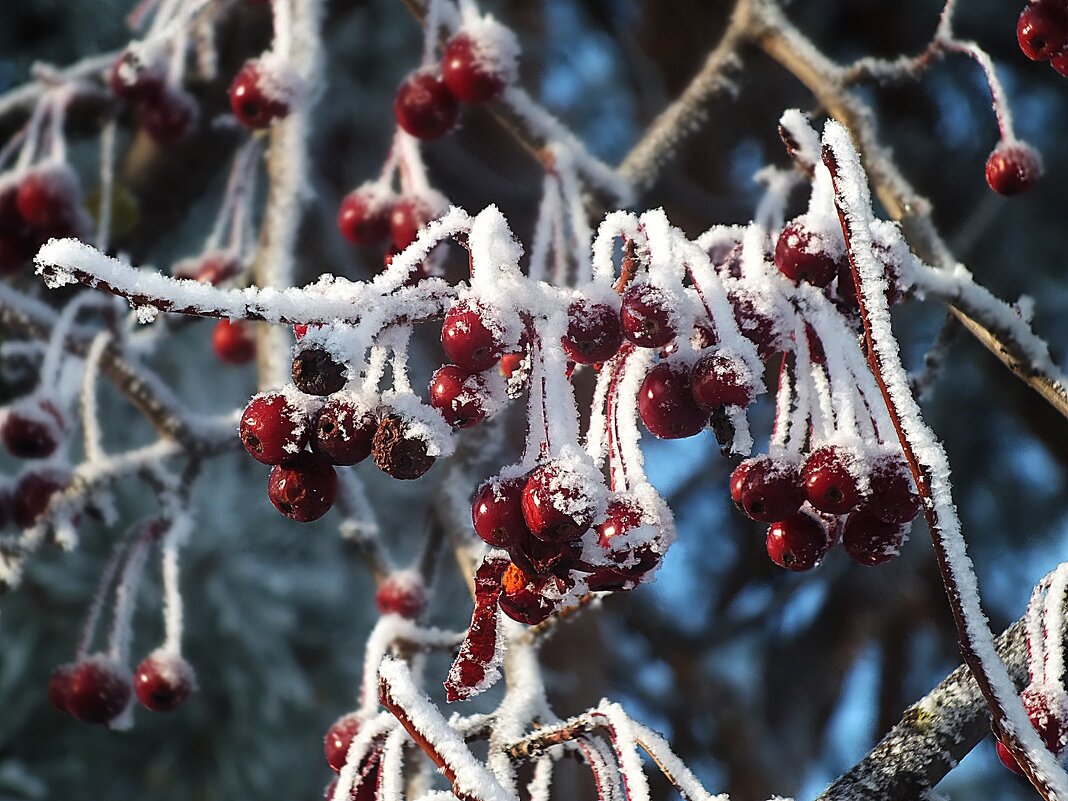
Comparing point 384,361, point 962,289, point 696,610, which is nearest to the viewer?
point 384,361

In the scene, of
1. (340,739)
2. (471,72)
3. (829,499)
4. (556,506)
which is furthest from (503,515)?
(471,72)

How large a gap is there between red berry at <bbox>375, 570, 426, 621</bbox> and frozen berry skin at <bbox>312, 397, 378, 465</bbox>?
1.78 feet

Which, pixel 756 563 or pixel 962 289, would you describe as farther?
pixel 756 563

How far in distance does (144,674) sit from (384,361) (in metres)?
0.64

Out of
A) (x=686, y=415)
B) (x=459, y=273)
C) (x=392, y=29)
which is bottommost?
(x=686, y=415)

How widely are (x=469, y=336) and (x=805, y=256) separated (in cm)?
17

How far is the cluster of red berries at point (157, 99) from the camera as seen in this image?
1.20 meters

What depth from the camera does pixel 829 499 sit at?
18.2 inches

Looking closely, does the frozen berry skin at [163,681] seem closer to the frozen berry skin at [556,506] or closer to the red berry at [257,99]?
the red berry at [257,99]

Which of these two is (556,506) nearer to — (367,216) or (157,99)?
(367,216)

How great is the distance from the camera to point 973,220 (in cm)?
199

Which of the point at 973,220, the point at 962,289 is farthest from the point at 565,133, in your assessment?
the point at 973,220

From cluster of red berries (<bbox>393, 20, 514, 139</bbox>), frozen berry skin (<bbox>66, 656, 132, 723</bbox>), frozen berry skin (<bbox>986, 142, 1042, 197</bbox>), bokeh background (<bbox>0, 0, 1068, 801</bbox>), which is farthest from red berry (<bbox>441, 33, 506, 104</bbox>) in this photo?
bokeh background (<bbox>0, 0, 1068, 801</bbox>)

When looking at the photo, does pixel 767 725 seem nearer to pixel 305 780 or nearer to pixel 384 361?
pixel 305 780
